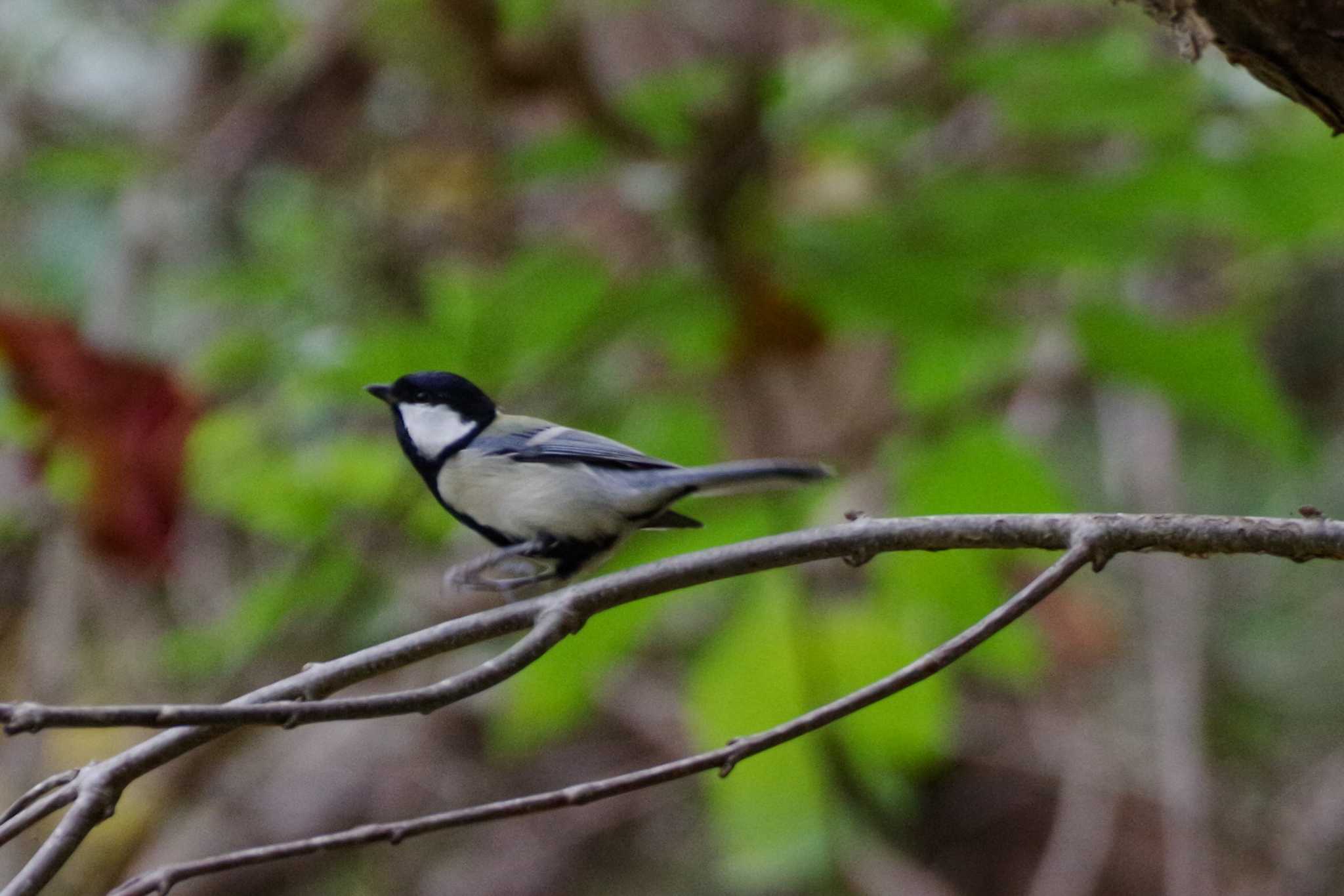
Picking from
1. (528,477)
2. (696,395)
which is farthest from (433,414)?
(696,395)

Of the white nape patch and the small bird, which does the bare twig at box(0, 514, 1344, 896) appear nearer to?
the small bird

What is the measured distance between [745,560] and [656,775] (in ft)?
0.66

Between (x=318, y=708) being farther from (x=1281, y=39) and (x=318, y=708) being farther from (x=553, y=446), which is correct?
(x=1281, y=39)

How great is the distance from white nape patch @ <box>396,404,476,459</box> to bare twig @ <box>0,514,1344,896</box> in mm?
333

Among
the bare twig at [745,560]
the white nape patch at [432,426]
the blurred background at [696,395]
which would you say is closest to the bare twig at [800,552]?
the bare twig at [745,560]

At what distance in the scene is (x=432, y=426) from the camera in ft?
4.99

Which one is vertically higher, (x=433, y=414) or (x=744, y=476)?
(x=433, y=414)

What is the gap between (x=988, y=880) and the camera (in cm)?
433

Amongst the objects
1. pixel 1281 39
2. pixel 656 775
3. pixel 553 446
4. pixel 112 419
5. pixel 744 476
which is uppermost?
pixel 112 419

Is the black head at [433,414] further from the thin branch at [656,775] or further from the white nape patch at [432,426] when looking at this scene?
the thin branch at [656,775]

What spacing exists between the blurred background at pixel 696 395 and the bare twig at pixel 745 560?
52 cm

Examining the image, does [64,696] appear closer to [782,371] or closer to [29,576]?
[29,576]

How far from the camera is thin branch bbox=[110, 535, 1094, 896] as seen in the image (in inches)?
43.3

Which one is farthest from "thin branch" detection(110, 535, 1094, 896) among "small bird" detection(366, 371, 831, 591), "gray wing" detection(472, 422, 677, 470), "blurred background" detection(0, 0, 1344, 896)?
"blurred background" detection(0, 0, 1344, 896)
